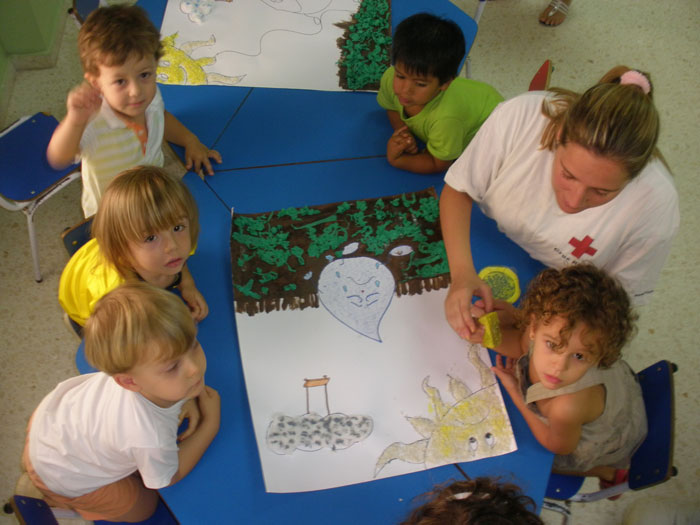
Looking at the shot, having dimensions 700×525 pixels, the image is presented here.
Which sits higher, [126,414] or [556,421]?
[556,421]

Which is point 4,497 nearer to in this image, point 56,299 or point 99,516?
point 56,299

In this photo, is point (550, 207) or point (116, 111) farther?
point (116, 111)

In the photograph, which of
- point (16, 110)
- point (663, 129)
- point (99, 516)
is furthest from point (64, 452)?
point (663, 129)

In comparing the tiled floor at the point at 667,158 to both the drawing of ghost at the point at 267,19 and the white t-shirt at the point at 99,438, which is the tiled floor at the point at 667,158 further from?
the drawing of ghost at the point at 267,19

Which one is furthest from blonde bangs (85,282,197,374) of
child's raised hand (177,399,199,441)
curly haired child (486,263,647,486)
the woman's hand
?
curly haired child (486,263,647,486)

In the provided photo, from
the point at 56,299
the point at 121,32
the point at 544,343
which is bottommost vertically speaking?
the point at 56,299

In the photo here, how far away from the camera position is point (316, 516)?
110cm

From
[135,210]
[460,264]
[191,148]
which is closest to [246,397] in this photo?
[135,210]

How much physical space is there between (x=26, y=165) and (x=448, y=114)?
1.28 meters

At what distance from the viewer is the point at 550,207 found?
134 cm

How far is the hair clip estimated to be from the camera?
1106mm

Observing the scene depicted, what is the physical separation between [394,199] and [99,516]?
39.3 inches

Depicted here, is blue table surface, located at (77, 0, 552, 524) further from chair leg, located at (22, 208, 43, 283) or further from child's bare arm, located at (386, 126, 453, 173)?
chair leg, located at (22, 208, 43, 283)

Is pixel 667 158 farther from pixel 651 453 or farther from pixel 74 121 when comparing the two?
pixel 74 121
